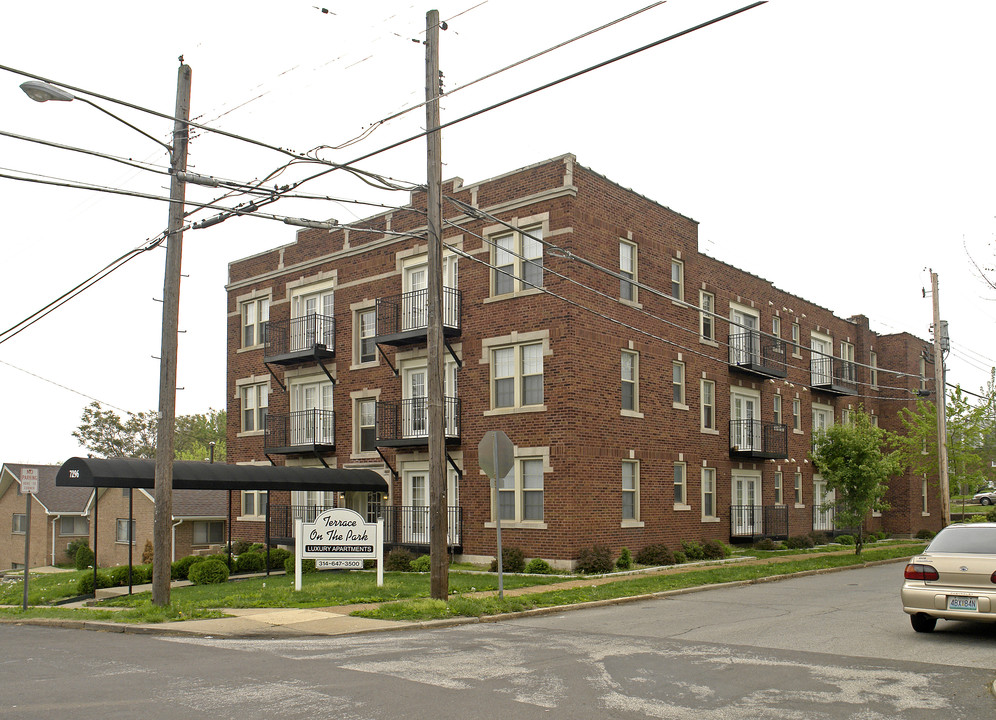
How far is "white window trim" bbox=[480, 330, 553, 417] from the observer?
78.7ft

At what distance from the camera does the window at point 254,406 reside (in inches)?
1319

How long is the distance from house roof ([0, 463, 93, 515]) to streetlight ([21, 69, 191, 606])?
31618 mm

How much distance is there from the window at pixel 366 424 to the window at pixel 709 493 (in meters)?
10.6

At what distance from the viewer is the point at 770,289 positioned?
34438 millimetres

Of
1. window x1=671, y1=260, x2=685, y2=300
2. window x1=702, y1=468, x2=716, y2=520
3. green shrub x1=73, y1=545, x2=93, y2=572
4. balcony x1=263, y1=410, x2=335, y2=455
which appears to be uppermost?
window x1=671, y1=260, x2=685, y2=300

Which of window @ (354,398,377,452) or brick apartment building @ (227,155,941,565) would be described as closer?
brick apartment building @ (227,155,941,565)

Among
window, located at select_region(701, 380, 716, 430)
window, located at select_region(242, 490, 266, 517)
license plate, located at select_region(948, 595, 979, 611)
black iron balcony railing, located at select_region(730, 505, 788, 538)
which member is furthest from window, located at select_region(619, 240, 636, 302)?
window, located at select_region(242, 490, 266, 517)

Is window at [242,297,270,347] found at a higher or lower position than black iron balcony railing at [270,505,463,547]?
higher

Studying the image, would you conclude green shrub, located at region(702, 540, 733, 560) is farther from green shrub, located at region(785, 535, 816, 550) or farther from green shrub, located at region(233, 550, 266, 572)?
green shrub, located at region(233, 550, 266, 572)

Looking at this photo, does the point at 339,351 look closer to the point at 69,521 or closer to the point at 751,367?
the point at 751,367

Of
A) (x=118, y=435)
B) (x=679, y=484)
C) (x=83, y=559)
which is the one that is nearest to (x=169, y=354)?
(x=679, y=484)

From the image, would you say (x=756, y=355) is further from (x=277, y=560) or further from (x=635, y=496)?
(x=277, y=560)

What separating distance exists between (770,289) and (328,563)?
21613 mm

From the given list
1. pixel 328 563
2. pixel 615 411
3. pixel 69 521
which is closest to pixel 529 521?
pixel 615 411
